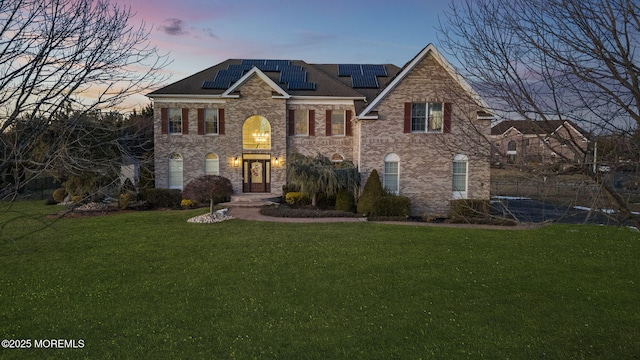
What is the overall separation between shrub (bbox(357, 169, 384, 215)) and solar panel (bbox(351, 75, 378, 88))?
9.45 m

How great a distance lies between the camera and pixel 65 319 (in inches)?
265

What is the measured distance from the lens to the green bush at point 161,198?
72.8 ft

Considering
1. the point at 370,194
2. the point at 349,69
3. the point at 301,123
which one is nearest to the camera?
the point at 370,194

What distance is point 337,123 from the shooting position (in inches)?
988

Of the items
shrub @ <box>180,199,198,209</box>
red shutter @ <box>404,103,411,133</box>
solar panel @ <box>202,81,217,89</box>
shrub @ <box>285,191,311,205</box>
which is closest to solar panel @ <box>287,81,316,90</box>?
solar panel @ <box>202,81,217,89</box>

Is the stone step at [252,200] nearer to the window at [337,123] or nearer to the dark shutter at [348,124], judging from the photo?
the window at [337,123]

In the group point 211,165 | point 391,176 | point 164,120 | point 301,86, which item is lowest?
point 391,176

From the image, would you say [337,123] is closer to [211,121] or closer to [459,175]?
[211,121]

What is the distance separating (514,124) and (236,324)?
17.1 ft

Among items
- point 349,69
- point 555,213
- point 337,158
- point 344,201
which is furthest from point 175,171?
point 555,213

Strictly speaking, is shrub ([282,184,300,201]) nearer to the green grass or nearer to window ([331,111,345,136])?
window ([331,111,345,136])

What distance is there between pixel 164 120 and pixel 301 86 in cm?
874

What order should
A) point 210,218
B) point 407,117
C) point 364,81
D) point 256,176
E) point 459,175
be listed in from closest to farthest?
point 210,218 < point 407,117 < point 459,175 < point 256,176 < point 364,81

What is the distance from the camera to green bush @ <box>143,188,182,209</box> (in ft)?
72.8
